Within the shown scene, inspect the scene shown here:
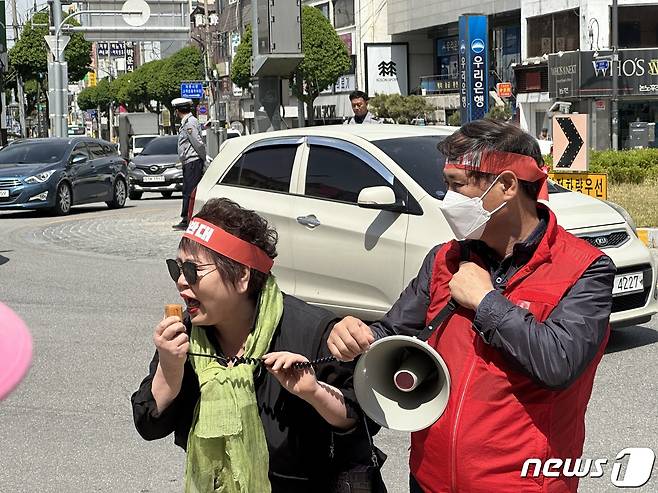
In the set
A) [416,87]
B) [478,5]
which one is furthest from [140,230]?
[416,87]

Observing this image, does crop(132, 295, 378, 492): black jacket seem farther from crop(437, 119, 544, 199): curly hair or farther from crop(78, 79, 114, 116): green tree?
crop(78, 79, 114, 116): green tree

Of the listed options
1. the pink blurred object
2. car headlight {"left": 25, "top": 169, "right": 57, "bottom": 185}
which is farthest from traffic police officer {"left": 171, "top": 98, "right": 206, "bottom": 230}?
the pink blurred object

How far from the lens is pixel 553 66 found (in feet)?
157

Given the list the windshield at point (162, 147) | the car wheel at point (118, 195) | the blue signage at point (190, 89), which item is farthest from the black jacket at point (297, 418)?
the blue signage at point (190, 89)

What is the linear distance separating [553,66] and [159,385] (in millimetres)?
46517

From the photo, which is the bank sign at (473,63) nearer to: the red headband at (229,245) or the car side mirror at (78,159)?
the car side mirror at (78,159)

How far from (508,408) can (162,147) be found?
95.2 ft

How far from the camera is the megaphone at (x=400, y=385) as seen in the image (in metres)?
2.81

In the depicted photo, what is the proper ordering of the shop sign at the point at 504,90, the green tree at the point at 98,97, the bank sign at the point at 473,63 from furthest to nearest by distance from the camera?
the green tree at the point at 98,97, the shop sign at the point at 504,90, the bank sign at the point at 473,63

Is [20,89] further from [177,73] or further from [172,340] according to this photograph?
[172,340]

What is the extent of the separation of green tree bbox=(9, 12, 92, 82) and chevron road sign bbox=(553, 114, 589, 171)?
2168 inches

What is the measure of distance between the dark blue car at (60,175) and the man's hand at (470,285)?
2066 cm

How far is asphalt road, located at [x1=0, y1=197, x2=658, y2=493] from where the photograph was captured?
5.83 meters

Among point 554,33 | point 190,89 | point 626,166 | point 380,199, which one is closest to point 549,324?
point 380,199
